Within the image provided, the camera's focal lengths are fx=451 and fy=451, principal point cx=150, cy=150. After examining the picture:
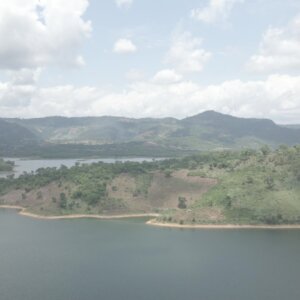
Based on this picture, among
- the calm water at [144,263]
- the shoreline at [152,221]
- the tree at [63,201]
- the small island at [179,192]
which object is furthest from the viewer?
the tree at [63,201]

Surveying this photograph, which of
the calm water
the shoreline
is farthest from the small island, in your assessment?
the calm water

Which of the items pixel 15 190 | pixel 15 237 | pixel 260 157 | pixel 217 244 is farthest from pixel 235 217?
pixel 15 190

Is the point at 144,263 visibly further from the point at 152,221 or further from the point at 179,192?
the point at 179,192

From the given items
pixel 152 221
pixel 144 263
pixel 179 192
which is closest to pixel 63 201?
pixel 152 221

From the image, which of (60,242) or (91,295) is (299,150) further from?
(91,295)

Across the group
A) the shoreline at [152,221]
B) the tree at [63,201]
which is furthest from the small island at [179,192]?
the shoreline at [152,221]

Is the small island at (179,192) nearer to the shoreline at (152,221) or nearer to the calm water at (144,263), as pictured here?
the shoreline at (152,221)
